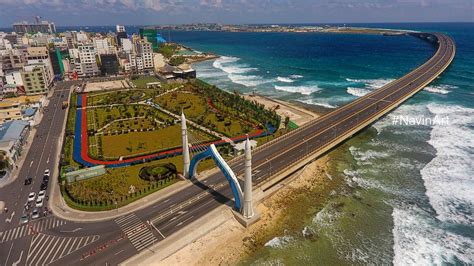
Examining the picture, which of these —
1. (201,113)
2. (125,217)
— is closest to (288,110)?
(201,113)

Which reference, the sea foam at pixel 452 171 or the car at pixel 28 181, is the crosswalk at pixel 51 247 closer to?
the car at pixel 28 181

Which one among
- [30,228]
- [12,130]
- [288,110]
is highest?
[12,130]

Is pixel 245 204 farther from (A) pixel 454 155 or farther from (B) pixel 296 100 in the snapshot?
(B) pixel 296 100

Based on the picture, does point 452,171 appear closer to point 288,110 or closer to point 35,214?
point 288,110

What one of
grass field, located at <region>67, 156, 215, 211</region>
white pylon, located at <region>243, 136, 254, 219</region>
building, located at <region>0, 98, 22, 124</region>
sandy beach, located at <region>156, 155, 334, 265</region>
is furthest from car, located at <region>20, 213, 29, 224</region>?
building, located at <region>0, 98, 22, 124</region>

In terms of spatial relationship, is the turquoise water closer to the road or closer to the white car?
the road

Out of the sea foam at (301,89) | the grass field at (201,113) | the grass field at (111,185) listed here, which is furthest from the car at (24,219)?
the sea foam at (301,89)
